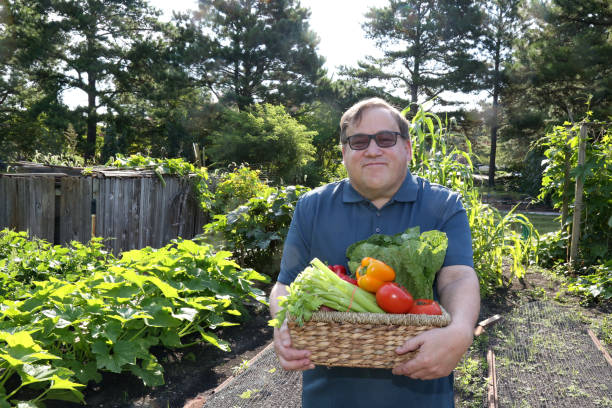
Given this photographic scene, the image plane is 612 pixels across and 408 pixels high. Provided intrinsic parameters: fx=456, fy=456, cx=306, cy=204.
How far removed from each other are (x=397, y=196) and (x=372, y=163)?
15cm

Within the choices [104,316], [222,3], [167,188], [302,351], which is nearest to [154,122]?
[222,3]

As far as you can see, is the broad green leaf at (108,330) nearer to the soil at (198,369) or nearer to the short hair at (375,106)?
the soil at (198,369)

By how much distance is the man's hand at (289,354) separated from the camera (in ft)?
4.30

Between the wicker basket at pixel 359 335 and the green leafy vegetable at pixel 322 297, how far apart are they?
4 centimetres

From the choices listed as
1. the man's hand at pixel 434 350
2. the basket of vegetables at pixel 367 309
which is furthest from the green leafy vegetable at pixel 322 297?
the man's hand at pixel 434 350

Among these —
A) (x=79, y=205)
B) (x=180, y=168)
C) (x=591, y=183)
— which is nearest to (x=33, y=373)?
(x=79, y=205)

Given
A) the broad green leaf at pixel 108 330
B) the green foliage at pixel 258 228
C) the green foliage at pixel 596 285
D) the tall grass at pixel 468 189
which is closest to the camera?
the broad green leaf at pixel 108 330

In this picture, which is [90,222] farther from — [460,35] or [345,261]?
[460,35]

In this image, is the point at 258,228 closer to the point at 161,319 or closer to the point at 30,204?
the point at 161,319

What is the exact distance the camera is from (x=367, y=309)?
1.29 meters

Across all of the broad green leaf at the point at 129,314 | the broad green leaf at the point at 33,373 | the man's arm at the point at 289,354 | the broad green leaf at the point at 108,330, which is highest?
the man's arm at the point at 289,354

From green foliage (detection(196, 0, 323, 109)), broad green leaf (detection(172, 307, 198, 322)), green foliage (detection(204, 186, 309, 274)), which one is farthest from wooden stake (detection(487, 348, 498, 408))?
green foliage (detection(196, 0, 323, 109))

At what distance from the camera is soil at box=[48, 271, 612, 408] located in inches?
100

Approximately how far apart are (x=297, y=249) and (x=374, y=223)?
11.8 inches
